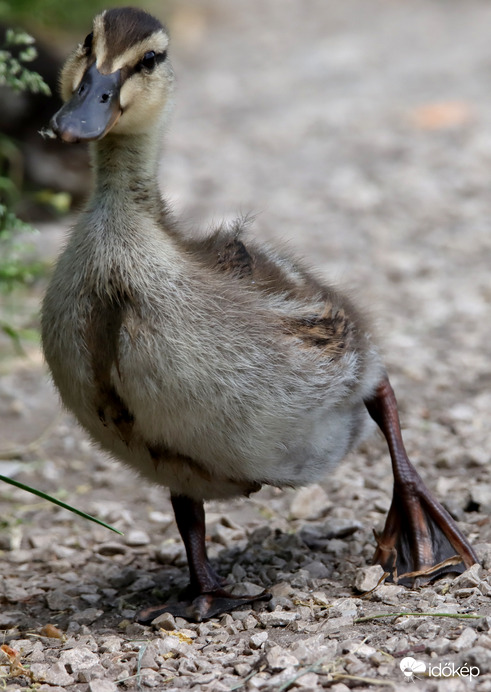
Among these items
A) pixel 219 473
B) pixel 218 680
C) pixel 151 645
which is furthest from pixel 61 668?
pixel 219 473

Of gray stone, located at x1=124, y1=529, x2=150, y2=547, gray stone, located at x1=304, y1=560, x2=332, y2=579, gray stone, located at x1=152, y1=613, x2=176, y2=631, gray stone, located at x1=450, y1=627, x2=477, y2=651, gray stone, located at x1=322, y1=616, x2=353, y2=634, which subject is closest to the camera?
gray stone, located at x1=450, y1=627, x2=477, y2=651

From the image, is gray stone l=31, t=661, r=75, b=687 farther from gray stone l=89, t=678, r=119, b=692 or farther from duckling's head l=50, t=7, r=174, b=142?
duckling's head l=50, t=7, r=174, b=142

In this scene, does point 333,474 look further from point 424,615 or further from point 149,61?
point 149,61

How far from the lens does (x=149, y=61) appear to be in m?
3.30

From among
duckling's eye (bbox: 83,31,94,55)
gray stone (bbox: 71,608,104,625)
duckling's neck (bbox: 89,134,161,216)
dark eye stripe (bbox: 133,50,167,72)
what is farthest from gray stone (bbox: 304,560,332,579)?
duckling's eye (bbox: 83,31,94,55)

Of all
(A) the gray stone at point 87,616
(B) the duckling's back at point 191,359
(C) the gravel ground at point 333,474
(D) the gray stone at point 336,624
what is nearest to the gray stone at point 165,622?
(C) the gravel ground at point 333,474

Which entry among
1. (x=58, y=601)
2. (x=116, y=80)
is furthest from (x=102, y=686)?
(x=116, y=80)

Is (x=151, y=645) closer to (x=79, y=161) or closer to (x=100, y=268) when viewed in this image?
(x=100, y=268)

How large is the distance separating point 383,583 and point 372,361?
826 mm

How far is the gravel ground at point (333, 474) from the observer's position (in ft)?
9.68

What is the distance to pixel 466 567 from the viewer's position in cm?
346

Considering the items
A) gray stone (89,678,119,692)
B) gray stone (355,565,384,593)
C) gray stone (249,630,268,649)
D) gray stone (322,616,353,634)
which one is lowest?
gray stone (89,678,119,692)

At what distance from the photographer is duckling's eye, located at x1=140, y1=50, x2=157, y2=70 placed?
128 inches

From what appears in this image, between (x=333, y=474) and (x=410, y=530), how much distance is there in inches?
42.2
